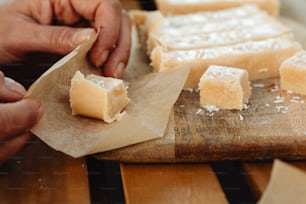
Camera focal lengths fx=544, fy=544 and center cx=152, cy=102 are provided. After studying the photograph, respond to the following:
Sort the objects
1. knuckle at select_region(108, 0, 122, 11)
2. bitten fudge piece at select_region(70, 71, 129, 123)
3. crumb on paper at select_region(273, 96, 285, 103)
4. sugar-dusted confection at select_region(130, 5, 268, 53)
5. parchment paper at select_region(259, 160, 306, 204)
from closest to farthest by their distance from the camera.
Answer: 1. parchment paper at select_region(259, 160, 306, 204)
2. bitten fudge piece at select_region(70, 71, 129, 123)
3. crumb on paper at select_region(273, 96, 285, 103)
4. knuckle at select_region(108, 0, 122, 11)
5. sugar-dusted confection at select_region(130, 5, 268, 53)

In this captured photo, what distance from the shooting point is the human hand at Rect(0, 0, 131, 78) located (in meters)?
1.09

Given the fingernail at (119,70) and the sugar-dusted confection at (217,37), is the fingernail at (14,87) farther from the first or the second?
the sugar-dusted confection at (217,37)

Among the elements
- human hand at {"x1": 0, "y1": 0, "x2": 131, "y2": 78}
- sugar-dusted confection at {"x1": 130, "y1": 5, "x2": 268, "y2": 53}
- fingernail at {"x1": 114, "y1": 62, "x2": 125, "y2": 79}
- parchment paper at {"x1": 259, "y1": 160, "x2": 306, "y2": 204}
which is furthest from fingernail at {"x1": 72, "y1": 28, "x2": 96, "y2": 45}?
parchment paper at {"x1": 259, "y1": 160, "x2": 306, "y2": 204}

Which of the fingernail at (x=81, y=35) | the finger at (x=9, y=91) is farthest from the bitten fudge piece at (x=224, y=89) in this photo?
the finger at (x=9, y=91)

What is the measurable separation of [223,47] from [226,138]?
342mm

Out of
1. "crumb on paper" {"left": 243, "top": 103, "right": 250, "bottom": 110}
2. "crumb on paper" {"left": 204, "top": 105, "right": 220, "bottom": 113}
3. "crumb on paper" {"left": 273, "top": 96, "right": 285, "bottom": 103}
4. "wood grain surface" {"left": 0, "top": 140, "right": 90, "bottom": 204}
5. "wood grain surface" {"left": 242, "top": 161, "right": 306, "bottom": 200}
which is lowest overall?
"wood grain surface" {"left": 0, "top": 140, "right": 90, "bottom": 204}

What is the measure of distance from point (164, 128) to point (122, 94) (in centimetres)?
12

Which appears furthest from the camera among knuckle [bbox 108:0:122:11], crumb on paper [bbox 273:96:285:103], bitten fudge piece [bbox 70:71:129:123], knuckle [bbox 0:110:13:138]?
knuckle [bbox 108:0:122:11]

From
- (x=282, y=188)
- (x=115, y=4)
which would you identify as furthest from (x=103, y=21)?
(x=282, y=188)

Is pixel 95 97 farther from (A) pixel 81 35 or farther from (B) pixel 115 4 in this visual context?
(B) pixel 115 4

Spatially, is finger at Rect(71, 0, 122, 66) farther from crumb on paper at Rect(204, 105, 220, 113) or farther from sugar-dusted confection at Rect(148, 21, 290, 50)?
crumb on paper at Rect(204, 105, 220, 113)

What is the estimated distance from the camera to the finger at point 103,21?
1132 millimetres

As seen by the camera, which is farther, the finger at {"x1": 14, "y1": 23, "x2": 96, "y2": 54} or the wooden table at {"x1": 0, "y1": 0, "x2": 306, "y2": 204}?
the finger at {"x1": 14, "y1": 23, "x2": 96, "y2": 54}

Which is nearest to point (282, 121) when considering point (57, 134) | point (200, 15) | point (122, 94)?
point (122, 94)
